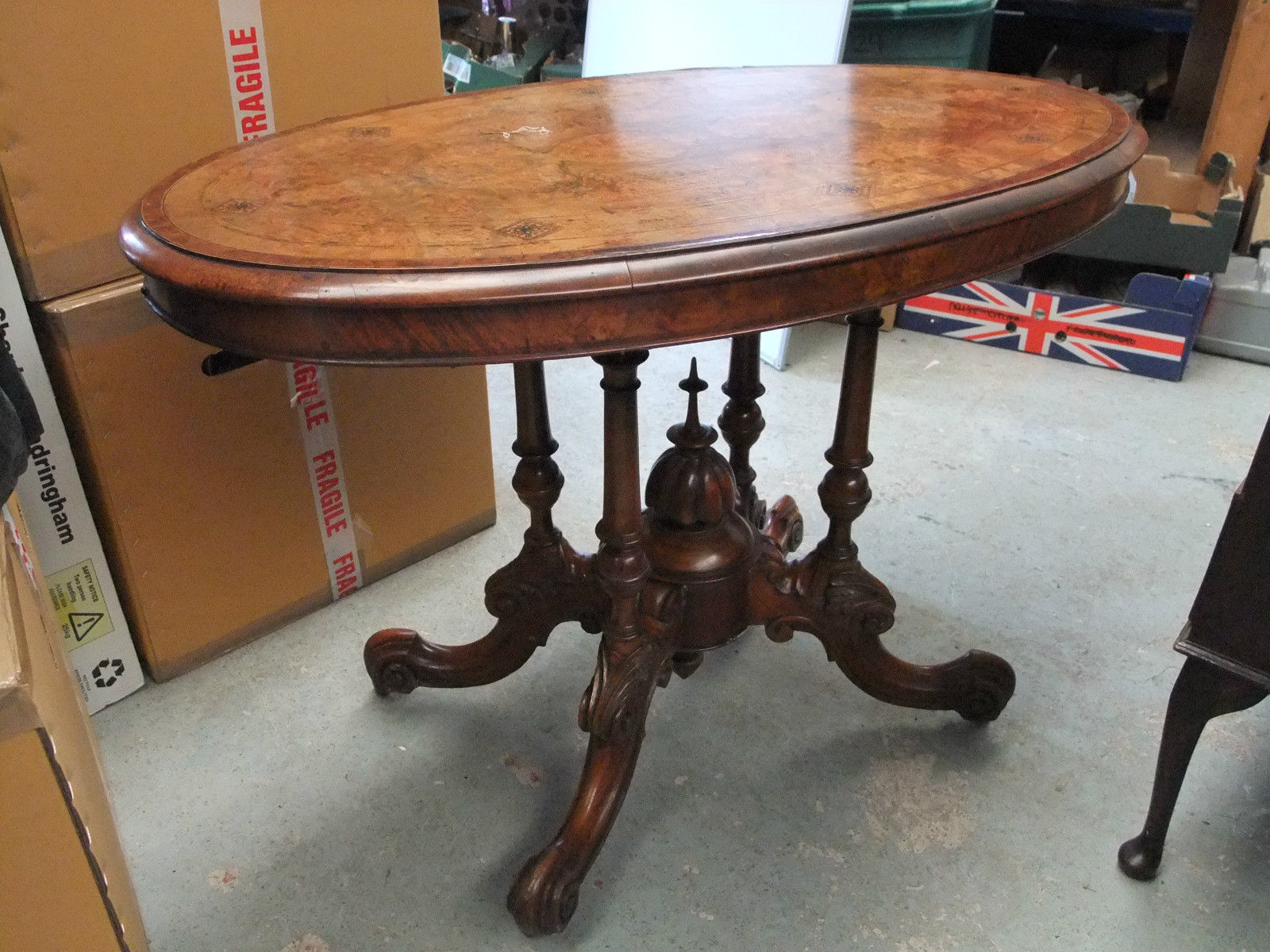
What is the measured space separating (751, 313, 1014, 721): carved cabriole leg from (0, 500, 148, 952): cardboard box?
2.50 feet

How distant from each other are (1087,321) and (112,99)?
80.6 inches

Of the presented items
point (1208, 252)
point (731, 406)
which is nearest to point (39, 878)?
point (731, 406)

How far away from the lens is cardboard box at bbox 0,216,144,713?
1218 mm

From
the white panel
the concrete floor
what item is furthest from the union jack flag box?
the white panel

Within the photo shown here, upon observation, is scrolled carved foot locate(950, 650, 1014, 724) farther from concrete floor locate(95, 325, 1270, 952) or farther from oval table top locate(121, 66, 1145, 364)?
oval table top locate(121, 66, 1145, 364)

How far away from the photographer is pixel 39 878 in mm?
727

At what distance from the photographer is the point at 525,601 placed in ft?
4.41

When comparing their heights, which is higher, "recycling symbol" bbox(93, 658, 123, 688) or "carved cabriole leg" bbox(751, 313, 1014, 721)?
"carved cabriole leg" bbox(751, 313, 1014, 721)

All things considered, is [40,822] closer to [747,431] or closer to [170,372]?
[170,372]

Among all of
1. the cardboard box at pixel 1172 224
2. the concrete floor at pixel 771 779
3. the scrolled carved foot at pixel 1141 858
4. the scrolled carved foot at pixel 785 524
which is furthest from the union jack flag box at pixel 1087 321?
the scrolled carved foot at pixel 1141 858

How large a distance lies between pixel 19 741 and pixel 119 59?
2.84 ft

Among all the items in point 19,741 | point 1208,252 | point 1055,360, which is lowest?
A: point 1055,360

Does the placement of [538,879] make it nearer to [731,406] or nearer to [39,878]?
[39,878]

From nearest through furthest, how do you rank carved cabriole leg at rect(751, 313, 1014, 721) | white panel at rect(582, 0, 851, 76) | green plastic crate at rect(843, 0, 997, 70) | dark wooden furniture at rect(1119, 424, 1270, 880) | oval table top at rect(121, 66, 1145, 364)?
oval table top at rect(121, 66, 1145, 364) < dark wooden furniture at rect(1119, 424, 1270, 880) < carved cabriole leg at rect(751, 313, 1014, 721) < white panel at rect(582, 0, 851, 76) < green plastic crate at rect(843, 0, 997, 70)
